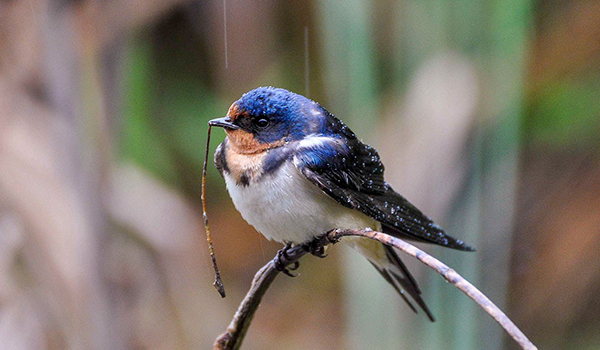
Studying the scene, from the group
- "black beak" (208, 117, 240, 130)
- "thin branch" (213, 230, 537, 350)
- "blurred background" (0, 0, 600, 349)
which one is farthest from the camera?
"blurred background" (0, 0, 600, 349)

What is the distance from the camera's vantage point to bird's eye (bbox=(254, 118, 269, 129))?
945mm

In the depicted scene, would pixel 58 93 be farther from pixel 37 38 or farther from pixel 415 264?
pixel 415 264

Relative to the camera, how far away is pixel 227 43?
5.32ft

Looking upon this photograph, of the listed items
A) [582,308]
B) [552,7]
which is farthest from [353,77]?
[582,308]

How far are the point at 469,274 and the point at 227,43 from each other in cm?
79

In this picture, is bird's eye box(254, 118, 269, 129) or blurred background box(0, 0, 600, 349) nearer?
bird's eye box(254, 118, 269, 129)

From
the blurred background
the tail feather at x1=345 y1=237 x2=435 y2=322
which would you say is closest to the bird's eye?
the tail feather at x1=345 y1=237 x2=435 y2=322

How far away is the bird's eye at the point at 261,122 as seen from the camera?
0.95m

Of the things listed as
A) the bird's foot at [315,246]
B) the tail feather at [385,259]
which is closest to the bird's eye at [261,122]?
the bird's foot at [315,246]

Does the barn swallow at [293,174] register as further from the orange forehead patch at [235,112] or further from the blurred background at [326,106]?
the blurred background at [326,106]

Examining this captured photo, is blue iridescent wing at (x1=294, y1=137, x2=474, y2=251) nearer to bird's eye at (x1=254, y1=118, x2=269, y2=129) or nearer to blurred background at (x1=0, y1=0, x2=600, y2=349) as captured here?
bird's eye at (x1=254, y1=118, x2=269, y2=129)

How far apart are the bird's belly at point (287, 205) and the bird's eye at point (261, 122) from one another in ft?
0.22

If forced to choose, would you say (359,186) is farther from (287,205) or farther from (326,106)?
(326,106)

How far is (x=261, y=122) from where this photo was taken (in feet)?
3.12
